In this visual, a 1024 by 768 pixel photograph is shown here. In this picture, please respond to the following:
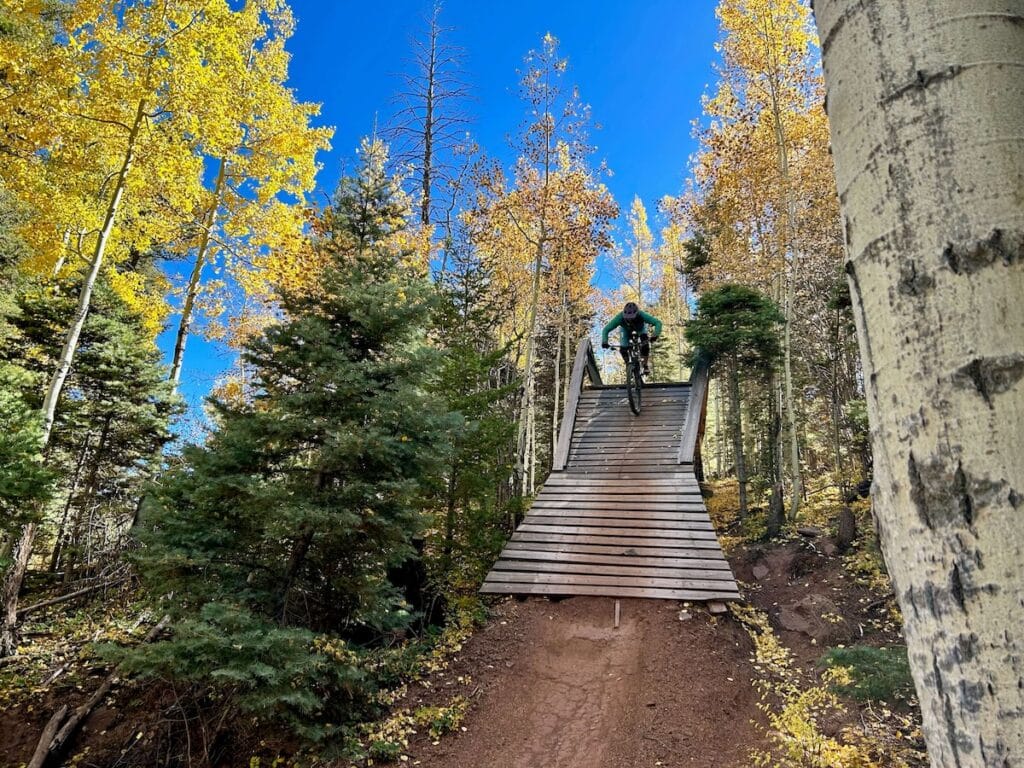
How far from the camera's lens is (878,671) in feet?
11.7

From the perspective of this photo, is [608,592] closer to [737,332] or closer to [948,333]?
[948,333]

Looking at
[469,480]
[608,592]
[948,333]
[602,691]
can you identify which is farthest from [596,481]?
[948,333]

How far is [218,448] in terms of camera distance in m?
4.83

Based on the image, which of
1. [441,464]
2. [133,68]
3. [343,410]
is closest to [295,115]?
[133,68]

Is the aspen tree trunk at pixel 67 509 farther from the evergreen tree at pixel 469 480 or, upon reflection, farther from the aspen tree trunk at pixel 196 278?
the evergreen tree at pixel 469 480

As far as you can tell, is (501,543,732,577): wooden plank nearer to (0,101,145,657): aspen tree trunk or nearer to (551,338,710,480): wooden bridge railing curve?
(551,338,710,480): wooden bridge railing curve

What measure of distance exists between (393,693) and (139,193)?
7.58 meters

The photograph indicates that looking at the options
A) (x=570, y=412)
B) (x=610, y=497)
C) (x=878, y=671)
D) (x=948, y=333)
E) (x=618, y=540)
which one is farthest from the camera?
(x=570, y=412)

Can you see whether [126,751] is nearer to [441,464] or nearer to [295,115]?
[441,464]

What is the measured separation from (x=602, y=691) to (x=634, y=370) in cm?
607

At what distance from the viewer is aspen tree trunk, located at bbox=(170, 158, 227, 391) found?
30.5 ft

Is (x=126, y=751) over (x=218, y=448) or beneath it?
beneath

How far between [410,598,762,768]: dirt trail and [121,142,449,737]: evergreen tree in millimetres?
1206

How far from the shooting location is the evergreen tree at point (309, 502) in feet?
13.7
